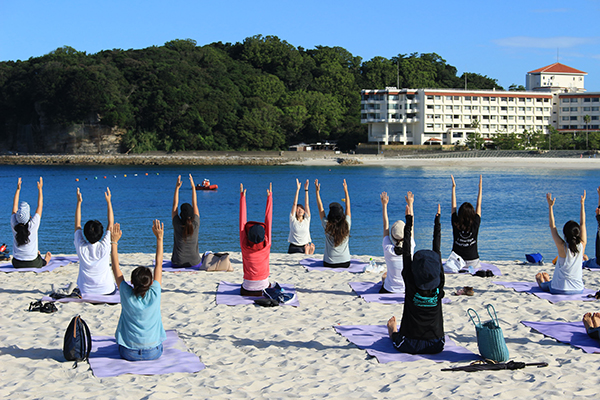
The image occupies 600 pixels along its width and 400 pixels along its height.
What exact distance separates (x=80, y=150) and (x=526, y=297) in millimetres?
98051

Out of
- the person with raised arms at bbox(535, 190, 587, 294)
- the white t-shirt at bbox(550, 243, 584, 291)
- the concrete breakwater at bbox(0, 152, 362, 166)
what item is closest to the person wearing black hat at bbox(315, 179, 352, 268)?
the person with raised arms at bbox(535, 190, 587, 294)

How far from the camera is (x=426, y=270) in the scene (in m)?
5.15

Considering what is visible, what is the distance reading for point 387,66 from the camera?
12150cm

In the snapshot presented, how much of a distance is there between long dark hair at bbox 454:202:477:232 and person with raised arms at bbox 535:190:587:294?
1472 millimetres

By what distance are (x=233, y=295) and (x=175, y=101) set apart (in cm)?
9172

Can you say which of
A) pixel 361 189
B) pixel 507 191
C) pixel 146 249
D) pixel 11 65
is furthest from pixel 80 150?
pixel 146 249

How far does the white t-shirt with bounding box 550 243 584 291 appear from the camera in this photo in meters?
7.90

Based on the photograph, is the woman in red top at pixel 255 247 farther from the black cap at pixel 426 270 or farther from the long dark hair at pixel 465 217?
the long dark hair at pixel 465 217

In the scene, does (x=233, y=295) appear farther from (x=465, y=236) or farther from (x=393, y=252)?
(x=465, y=236)

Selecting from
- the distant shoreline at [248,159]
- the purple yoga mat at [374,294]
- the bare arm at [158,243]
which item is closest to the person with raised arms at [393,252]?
the purple yoga mat at [374,294]

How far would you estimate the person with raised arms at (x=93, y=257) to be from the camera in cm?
730

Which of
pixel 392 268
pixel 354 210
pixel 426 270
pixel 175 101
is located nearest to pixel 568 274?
pixel 392 268

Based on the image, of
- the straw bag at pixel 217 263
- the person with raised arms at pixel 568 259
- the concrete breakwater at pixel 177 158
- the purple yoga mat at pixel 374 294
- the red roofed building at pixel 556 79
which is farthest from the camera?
the red roofed building at pixel 556 79

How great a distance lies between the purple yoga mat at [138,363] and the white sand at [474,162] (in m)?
74.7
